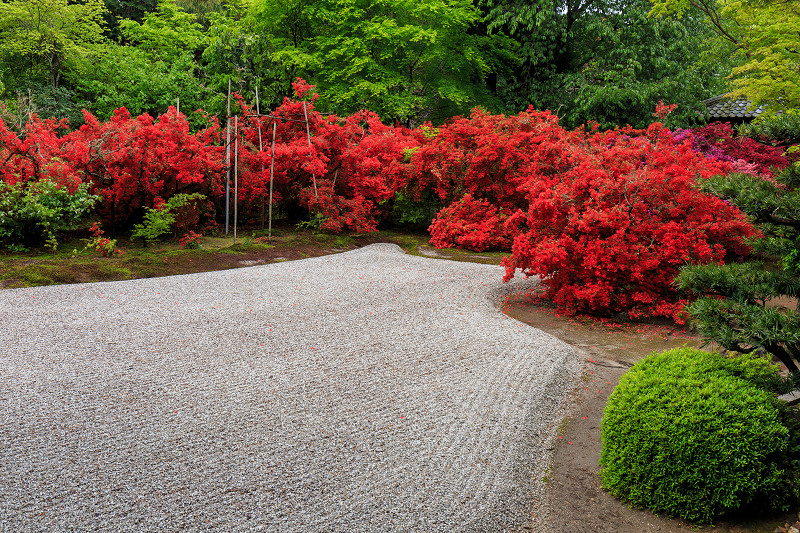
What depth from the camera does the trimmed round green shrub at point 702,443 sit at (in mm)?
3314

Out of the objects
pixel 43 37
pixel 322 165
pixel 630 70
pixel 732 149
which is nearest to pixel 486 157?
Result: pixel 322 165

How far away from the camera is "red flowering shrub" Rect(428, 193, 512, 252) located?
12.5m

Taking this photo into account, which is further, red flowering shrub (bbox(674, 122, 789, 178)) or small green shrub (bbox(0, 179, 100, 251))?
red flowering shrub (bbox(674, 122, 789, 178))

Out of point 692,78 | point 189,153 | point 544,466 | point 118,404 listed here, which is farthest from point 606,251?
point 692,78

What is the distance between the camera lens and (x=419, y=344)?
629cm

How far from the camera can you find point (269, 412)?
4.66m

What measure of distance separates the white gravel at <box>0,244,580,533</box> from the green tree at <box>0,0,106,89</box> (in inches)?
514

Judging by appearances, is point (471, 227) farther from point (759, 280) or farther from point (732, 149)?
point (759, 280)

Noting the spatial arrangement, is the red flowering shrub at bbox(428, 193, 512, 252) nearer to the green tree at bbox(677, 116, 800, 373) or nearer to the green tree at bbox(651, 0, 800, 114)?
the green tree at bbox(651, 0, 800, 114)

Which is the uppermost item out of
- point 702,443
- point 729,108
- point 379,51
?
point 379,51

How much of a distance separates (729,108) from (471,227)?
11.8 m

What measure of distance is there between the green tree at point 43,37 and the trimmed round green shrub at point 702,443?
1837 centimetres

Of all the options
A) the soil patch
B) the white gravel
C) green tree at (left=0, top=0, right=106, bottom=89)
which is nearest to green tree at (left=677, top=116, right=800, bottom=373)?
the soil patch

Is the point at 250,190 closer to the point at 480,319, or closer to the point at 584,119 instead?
the point at 480,319
